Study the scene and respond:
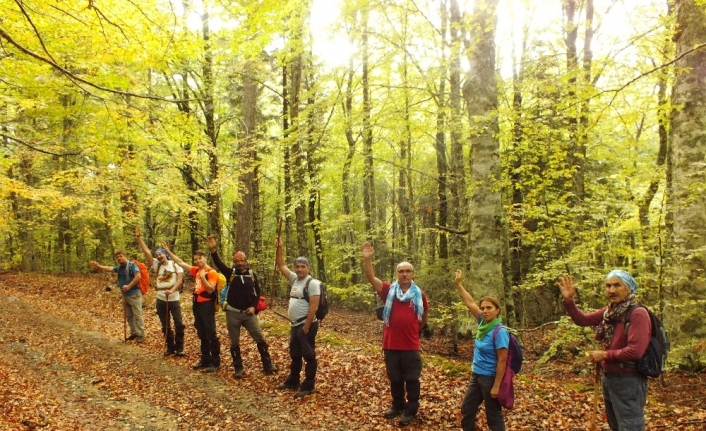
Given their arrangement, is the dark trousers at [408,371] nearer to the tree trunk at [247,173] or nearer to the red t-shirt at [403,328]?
the red t-shirt at [403,328]

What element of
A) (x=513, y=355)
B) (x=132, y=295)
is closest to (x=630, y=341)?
(x=513, y=355)

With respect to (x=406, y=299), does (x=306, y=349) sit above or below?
below

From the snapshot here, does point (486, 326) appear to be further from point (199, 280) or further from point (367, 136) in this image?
point (367, 136)

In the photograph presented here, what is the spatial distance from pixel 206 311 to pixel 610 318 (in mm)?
6856

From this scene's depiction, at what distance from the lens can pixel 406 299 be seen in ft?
18.9

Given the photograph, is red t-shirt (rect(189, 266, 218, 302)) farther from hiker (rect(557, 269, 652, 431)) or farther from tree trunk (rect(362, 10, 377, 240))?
hiker (rect(557, 269, 652, 431))

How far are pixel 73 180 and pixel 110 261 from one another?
60.6 feet

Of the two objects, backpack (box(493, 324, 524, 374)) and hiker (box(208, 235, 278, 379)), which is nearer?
backpack (box(493, 324, 524, 374))

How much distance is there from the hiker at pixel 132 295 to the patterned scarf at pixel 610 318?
33.2 ft

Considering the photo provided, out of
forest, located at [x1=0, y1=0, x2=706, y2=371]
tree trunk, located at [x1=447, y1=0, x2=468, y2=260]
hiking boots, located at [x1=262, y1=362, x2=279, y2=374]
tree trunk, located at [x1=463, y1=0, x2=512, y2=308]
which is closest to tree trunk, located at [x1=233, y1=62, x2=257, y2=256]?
forest, located at [x1=0, y1=0, x2=706, y2=371]

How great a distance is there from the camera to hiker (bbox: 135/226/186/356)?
9.48 metres

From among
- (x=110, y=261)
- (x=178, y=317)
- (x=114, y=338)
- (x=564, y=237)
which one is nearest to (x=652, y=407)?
(x=564, y=237)

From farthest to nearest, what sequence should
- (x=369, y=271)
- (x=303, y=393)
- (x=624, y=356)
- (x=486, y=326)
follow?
(x=303, y=393) < (x=369, y=271) < (x=486, y=326) < (x=624, y=356)

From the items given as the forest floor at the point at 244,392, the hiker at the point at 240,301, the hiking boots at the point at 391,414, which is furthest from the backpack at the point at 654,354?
the hiker at the point at 240,301
